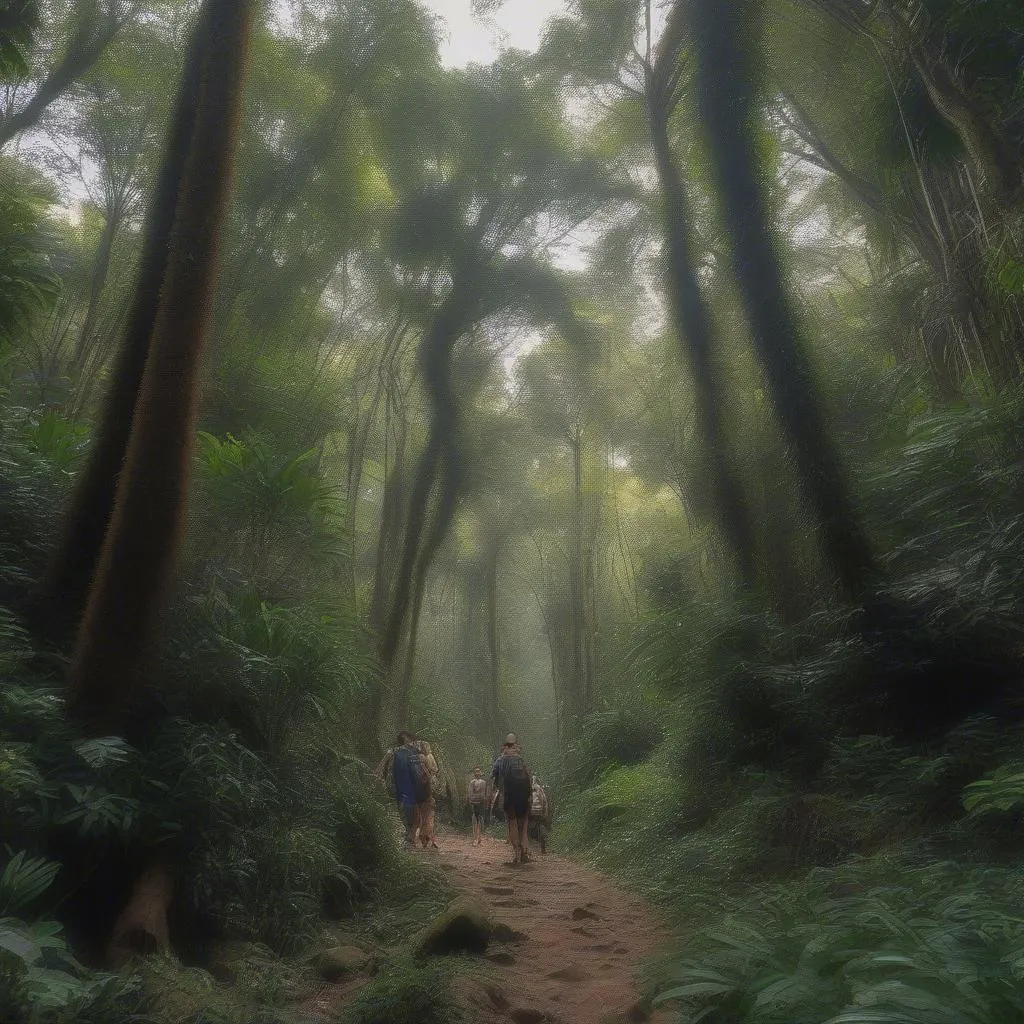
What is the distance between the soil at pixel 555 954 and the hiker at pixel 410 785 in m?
0.89

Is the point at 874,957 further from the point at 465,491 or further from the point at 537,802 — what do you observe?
the point at 465,491

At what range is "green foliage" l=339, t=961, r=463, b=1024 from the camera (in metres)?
2.88

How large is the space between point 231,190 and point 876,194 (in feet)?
23.6

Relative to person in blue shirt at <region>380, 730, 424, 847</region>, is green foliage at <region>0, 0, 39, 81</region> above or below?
above

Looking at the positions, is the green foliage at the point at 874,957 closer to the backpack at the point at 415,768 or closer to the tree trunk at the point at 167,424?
the tree trunk at the point at 167,424

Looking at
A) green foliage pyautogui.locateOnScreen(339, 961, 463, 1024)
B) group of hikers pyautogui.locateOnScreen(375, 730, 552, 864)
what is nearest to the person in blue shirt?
group of hikers pyautogui.locateOnScreen(375, 730, 552, 864)

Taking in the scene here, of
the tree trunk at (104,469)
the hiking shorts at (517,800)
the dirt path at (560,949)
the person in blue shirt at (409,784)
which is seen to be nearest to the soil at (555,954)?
the dirt path at (560,949)

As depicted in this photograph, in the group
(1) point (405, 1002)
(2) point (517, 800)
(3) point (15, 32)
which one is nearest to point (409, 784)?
(2) point (517, 800)

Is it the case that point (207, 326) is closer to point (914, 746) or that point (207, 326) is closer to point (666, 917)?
point (666, 917)

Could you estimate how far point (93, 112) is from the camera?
9.89 metres

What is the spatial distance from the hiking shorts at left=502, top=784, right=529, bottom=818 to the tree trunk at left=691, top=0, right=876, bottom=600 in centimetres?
387

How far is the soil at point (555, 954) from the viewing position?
3186 millimetres

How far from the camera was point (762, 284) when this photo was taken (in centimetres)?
590

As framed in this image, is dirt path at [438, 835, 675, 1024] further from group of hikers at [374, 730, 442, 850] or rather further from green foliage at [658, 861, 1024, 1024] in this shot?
group of hikers at [374, 730, 442, 850]
